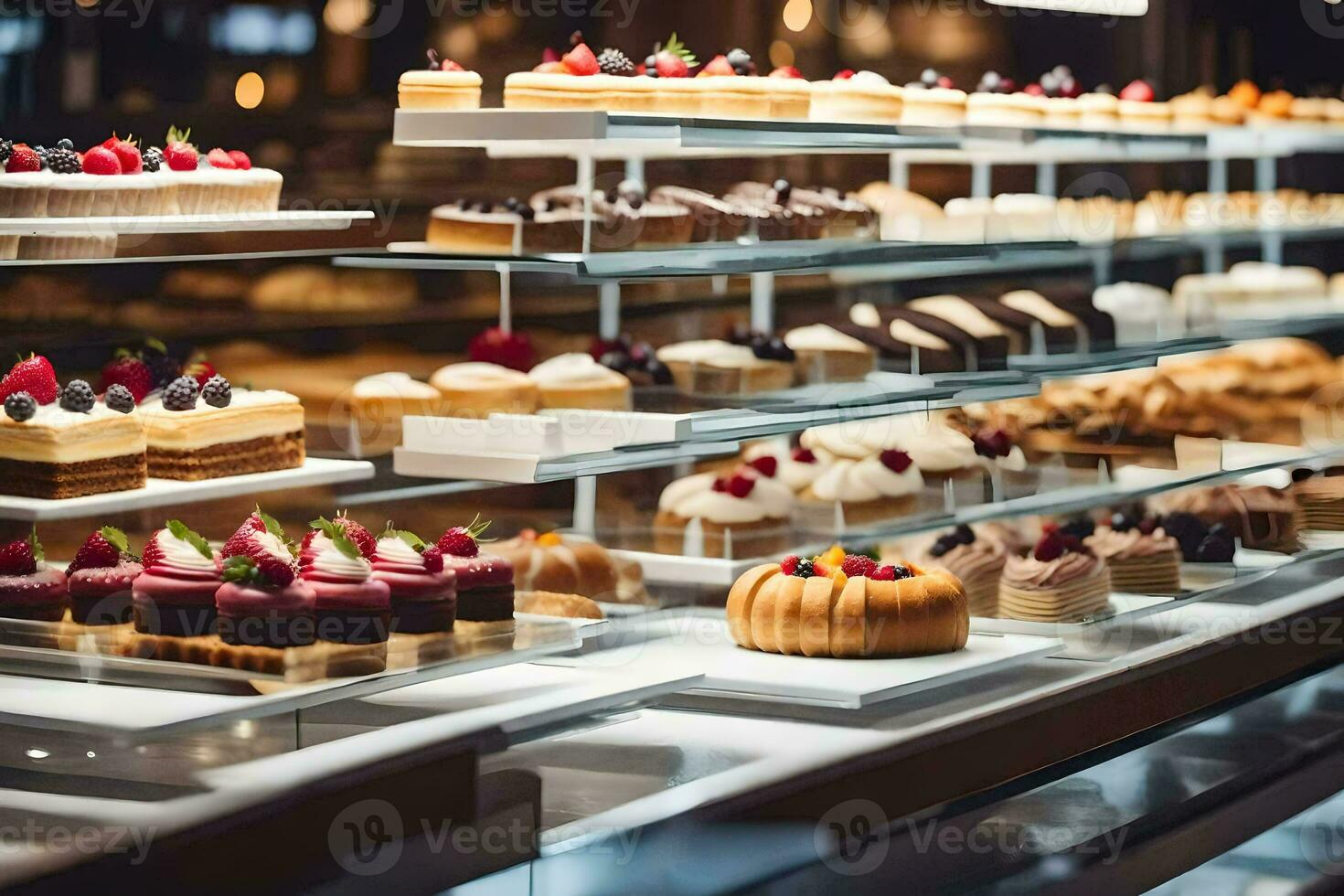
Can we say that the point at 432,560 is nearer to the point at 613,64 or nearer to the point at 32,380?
the point at 32,380

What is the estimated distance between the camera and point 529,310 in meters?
5.01

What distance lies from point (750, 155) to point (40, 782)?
312 centimetres

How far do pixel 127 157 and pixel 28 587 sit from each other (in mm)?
869

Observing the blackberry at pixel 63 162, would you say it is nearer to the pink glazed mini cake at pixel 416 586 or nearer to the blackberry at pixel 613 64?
the pink glazed mini cake at pixel 416 586

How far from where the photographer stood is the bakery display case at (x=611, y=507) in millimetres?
3305

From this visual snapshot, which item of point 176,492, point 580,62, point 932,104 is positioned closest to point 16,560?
point 176,492

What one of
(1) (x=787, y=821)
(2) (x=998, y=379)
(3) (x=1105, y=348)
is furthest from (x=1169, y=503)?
(1) (x=787, y=821)

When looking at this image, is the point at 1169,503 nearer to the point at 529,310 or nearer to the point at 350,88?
the point at 529,310

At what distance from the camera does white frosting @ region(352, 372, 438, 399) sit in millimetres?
4070

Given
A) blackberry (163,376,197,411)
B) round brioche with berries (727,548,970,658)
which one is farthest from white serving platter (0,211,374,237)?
round brioche with berries (727,548,970,658)

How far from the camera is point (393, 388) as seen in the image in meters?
4.09

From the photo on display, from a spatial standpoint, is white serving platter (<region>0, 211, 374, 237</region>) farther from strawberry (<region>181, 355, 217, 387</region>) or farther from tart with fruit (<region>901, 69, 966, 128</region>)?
tart with fruit (<region>901, 69, 966, 128</region>)

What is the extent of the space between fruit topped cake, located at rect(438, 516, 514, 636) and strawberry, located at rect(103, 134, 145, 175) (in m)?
0.95

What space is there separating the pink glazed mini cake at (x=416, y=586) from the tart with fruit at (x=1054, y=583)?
1752mm
